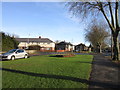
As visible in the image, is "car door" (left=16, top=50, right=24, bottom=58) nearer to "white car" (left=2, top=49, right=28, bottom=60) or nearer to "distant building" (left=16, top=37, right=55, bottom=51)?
"white car" (left=2, top=49, right=28, bottom=60)

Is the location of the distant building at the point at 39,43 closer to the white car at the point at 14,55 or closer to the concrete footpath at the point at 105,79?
the white car at the point at 14,55

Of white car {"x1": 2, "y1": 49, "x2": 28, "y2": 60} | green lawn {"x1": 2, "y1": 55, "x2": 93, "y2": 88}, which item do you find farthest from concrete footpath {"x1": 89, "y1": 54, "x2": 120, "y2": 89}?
white car {"x1": 2, "y1": 49, "x2": 28, "y2": 60}

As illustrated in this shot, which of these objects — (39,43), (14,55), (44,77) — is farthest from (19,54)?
(39,43)

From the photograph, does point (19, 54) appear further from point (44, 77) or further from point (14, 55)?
point (44, 77)

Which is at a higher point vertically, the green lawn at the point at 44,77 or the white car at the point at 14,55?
the white car at the point at 14,55

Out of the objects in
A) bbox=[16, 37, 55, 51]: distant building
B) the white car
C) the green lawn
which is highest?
bbox=[16, 37, 55, 51]: distant building

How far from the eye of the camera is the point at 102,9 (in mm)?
17781

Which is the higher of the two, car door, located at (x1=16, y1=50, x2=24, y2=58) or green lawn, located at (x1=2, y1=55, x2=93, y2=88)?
car door, located at (x1=16, y1=50, x2=24, y2=58)

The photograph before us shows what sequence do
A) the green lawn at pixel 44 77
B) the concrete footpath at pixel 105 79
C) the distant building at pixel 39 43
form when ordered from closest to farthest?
the green lawn at pixel 44 77
the concrete footpath at pixel 105 79
the distant building at pixel 39 43

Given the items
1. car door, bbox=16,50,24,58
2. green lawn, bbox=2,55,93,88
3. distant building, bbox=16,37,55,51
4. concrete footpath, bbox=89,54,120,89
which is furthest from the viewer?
distant building, bbox=16,37,55,51

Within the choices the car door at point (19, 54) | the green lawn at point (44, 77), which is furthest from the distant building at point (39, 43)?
the green lawn at point (44, 77)

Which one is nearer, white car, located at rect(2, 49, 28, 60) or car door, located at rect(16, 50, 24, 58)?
white car, located at rect(2, 49, 28, 60)

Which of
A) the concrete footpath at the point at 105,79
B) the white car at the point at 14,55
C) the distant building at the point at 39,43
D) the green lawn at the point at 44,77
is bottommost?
the concrete footpath at the point at 105,79

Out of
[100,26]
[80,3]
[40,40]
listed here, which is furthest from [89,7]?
[40,40]
